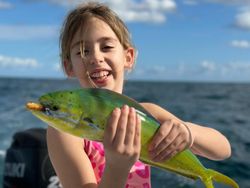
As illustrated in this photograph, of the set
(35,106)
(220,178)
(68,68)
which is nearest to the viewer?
(35,106)

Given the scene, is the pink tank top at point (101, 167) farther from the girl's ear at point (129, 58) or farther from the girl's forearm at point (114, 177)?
the girl's ear at point (129, 58)

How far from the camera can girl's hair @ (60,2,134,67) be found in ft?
9.07

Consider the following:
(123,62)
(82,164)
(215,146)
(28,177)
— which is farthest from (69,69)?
(28,177)

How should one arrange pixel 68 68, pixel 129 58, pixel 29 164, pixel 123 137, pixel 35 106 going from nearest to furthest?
pixel 35 106, pixel 123 137, pixel 68 68, pixel 129 58, pixel 29 164

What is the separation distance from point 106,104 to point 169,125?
318 mm

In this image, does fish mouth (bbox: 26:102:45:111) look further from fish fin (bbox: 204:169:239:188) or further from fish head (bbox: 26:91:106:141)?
fish fin (bbox: 204:169:239:188)

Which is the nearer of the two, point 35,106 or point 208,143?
point 35,106

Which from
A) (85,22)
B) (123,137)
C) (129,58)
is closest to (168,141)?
(123,137)

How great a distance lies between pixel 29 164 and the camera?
5359mm

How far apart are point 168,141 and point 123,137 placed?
0.20 metres

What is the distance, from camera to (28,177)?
5242mm

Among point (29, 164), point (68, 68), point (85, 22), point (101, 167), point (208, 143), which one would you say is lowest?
point (29, 164)

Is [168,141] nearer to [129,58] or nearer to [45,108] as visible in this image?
[45,108]

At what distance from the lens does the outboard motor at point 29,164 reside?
5.10m
